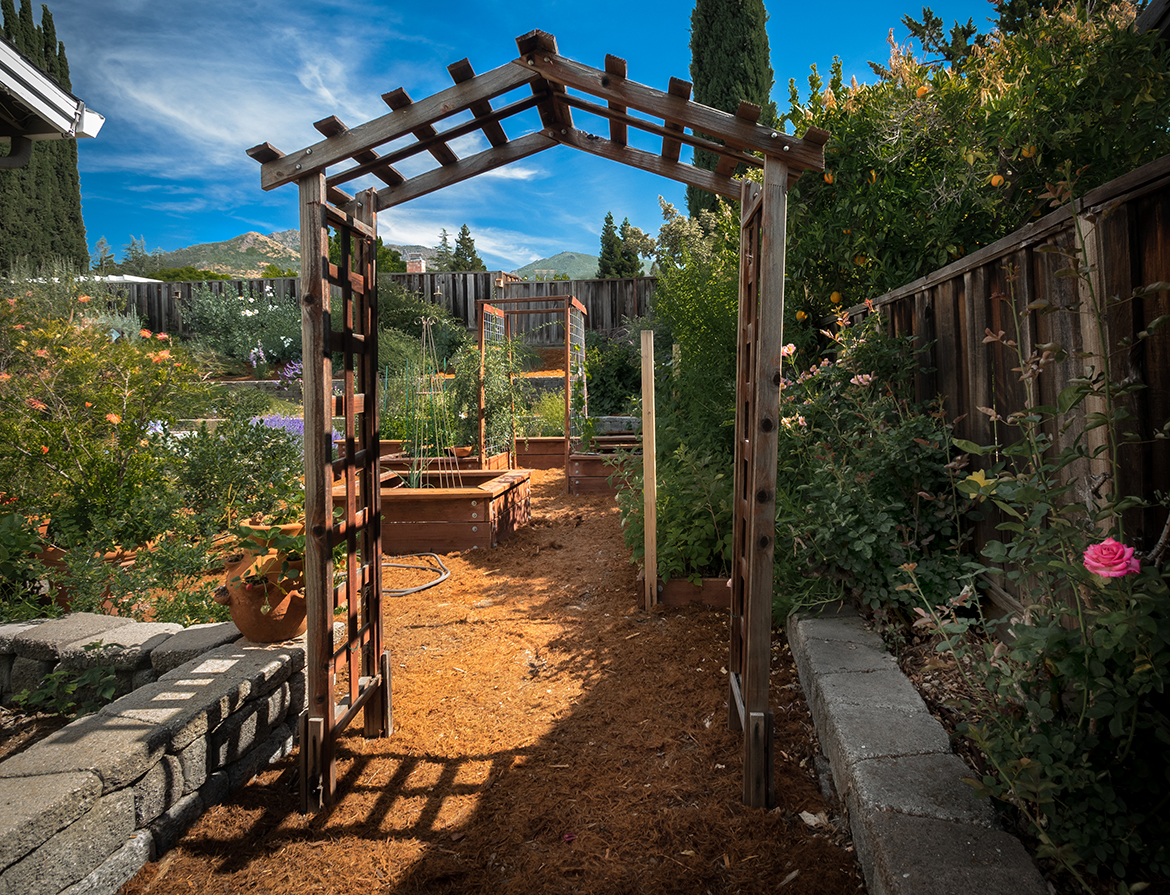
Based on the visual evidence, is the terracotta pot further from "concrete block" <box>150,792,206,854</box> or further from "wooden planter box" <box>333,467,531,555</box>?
"wooden planter box" <box>333,467,531,555</box>

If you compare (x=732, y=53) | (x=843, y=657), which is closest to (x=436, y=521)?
(x=843, y=657)

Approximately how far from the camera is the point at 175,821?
6.09 feet

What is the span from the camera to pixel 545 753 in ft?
7.57

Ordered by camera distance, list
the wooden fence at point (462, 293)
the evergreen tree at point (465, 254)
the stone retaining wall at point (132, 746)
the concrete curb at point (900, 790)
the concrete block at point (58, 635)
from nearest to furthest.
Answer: the concrete curb at point (900, 790), the stone retaining wall at point (132, 746), the concrete block at point (58, 635), the wooden fence at point (462, 293), the evergreen tree at point (465, 254)

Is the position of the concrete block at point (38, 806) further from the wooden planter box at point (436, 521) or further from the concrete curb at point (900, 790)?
the wooden planter box at point (436, 521)

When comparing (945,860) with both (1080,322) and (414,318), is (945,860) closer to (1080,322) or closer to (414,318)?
(1080,322)

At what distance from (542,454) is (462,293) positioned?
944 centimetres

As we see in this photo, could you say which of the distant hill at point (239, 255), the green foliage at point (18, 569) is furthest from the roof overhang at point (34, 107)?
the distant hill at point (239, 255)

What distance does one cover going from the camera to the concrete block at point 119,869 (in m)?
1.58

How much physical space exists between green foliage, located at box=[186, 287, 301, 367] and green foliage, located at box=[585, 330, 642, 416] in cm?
688

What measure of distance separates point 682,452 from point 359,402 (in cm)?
211

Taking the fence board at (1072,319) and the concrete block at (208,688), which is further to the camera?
the concrete block at (208,688)

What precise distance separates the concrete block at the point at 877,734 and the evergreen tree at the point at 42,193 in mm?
17015

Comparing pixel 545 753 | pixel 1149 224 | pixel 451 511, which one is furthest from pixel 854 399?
pixel 451 511
